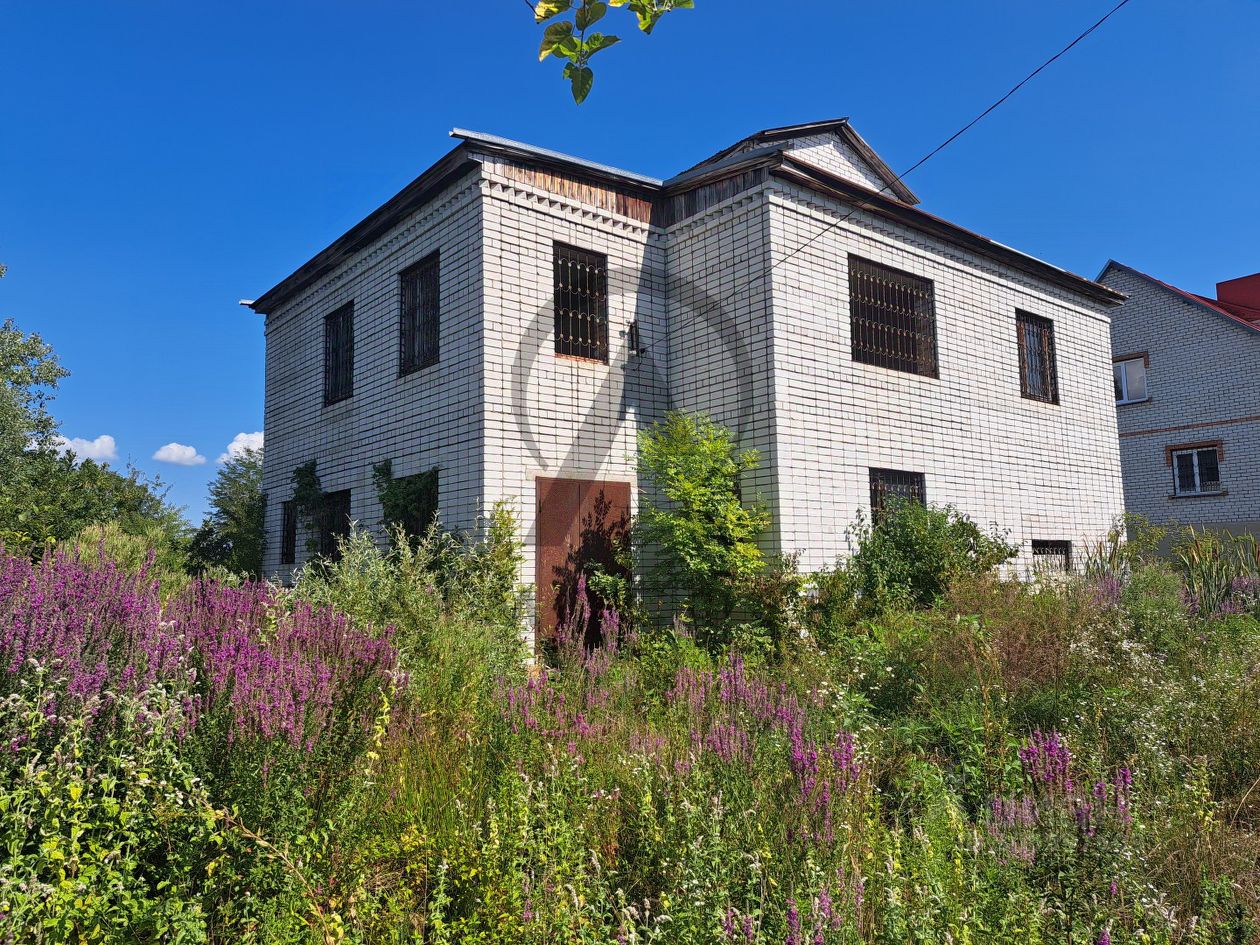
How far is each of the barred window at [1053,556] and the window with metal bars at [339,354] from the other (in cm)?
1092

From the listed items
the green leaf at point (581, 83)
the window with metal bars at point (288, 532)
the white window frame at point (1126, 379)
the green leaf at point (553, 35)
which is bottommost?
the window with metal bars at point (288, 532)

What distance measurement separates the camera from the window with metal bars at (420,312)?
9953 millimetres

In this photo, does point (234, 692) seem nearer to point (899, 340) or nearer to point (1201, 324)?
point (899, 340)

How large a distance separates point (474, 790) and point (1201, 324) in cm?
2189

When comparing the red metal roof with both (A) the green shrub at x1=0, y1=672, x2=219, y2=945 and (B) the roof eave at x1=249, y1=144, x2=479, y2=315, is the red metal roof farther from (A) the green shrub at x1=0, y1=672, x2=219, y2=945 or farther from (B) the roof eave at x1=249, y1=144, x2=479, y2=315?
(A) the green shrub at x1=0, y1=672, x2=219, y2=945

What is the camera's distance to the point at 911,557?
9.35m

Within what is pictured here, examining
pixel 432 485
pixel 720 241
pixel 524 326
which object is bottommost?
pixel 432 485

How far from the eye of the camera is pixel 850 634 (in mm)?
8109

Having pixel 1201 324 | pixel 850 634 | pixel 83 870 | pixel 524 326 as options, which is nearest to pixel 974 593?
pixel 850 634

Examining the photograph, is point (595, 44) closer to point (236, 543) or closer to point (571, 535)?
point (571, 535)

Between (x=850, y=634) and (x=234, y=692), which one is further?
(x=850, y=634)

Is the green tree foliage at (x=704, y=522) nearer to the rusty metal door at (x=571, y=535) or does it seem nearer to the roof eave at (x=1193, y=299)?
the rusty metal door at (x=571, y=535)

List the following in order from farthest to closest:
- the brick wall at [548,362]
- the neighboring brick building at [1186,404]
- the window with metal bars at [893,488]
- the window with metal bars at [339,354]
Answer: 1. the neighboring brick building at [1186,404]
2. the window with metal bars at [339,354]
3. the window with metal bars at [893,488]
4. the brick wall at [548,362]

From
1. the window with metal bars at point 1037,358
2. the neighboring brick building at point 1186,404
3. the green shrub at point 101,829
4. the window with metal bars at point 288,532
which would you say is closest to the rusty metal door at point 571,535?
the window with metal bars at point 288,532
